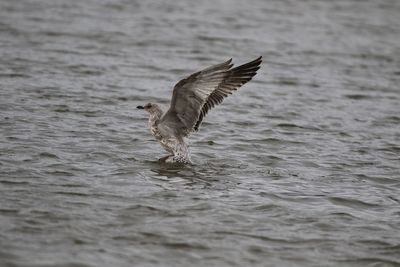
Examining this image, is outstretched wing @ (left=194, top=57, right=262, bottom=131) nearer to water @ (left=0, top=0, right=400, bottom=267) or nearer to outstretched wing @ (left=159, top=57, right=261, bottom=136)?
outstretched wing @ (left=159, top=57, right=261, bottom=136)

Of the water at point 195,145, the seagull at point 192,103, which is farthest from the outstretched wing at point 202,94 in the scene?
the water at point 195,145

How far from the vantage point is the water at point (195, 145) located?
601 cm

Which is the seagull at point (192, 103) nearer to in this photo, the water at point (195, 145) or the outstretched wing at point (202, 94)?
the outstretched wing at point (202, 94)

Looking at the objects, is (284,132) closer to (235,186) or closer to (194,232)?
(235,186)

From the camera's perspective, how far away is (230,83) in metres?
8.58

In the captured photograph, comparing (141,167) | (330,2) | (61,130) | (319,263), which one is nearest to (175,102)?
(141,167)

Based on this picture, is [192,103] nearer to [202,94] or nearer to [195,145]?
[202,94]

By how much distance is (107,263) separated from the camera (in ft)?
17.9

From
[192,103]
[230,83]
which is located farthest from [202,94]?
[230,83]

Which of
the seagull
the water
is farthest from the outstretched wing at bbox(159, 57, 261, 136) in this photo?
the water

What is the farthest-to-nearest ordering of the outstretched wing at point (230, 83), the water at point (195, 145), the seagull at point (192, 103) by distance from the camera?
the outstretched wing at point (230, 83) → the seagull at point (192, 103) → the water at point (195, 145)

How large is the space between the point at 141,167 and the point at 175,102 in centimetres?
87

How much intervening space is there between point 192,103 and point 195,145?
93 centimetres

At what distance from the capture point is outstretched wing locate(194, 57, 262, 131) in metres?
8.54
